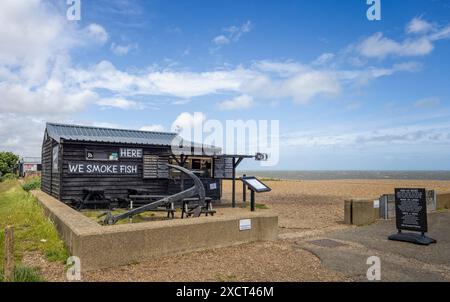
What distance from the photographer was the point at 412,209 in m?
7.98

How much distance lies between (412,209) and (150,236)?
228 inches

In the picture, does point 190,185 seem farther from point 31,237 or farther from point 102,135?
point 31,237

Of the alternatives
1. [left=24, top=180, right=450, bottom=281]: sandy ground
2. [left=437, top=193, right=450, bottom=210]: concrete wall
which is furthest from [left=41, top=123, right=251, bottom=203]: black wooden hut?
[left=437, top=193, right=450, bottom=210]: concrete wall

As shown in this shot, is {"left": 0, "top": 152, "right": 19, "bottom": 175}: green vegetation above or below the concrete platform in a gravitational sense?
above

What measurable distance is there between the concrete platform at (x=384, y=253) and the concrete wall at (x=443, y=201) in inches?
174

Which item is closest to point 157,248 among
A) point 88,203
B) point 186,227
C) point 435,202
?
point 186,227

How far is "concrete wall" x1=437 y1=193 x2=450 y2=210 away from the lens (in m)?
13.3

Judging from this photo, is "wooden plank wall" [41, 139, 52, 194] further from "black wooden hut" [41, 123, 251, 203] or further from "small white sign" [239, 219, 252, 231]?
"small white sign" [239, 219, 252, 231]

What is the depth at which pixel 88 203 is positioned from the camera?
45.6 ft

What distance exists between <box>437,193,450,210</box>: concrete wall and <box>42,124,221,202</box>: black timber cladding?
27.6 feet

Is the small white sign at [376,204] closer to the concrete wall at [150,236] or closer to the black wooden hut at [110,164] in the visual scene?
the concrete wall at [150,236]
